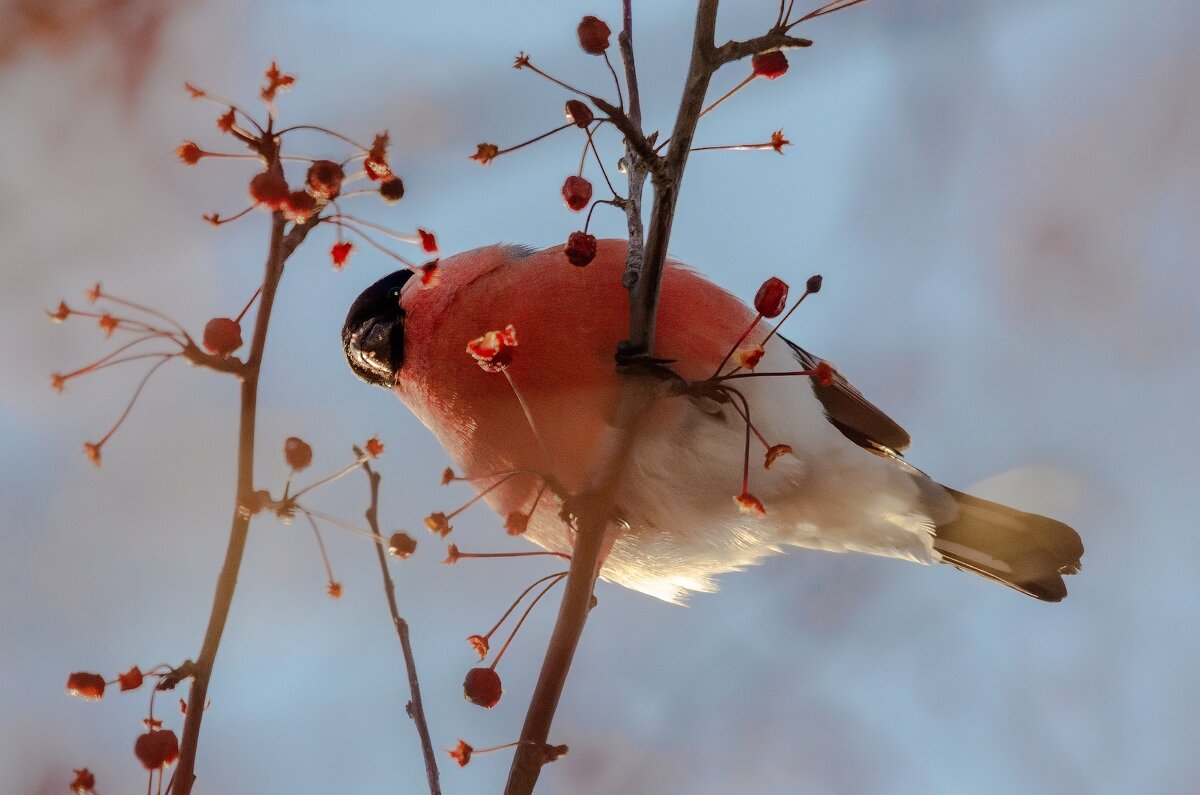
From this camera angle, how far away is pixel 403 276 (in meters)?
3.41

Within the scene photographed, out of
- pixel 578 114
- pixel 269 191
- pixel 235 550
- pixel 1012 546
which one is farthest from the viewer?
pixel 1012 546

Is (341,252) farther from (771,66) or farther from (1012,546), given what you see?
(1012,546)

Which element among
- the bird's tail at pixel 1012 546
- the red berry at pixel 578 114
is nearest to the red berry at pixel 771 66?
the red berry at pixel 578 114

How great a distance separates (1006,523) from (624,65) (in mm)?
2364

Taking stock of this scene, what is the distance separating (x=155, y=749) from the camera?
176 centimetres

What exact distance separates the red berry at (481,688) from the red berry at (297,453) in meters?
0.51

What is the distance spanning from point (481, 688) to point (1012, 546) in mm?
2243

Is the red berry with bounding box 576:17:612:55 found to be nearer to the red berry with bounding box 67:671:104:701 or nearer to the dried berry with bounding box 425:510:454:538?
the dried berry with bounding box 425:510:454:538

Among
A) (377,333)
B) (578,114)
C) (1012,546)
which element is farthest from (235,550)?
(1012,546)

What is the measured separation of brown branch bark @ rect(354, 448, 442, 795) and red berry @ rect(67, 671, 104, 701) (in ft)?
1.67

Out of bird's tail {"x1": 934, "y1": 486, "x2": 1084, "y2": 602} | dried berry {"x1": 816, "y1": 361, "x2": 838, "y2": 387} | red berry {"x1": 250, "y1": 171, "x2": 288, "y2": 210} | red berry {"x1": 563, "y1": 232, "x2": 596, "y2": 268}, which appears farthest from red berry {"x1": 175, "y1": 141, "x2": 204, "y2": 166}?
bird's tail {"x1": 934, "y1": 486, "x2": 1084, "y2": 602}

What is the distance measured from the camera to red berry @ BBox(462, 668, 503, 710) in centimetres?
206

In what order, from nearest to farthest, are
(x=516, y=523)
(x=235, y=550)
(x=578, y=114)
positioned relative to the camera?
(x=235, y=550), (x=578, y=114), (x=516, y=523)

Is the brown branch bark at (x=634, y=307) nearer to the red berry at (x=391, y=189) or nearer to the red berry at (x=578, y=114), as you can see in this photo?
the red berry at (x=578, y=114)
